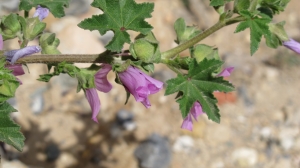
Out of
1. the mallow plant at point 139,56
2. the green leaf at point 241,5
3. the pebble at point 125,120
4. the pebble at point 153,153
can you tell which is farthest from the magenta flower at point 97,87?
the pebble at point 125,120

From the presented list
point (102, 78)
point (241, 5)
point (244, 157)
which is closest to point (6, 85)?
point (102, 78)

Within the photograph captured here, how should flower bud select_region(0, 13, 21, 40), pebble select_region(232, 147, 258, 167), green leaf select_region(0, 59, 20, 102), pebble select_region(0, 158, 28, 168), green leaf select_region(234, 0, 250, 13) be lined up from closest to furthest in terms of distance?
1. green leaf select_region(0, 59, 20, 102)
2. green leaf select_region(234, 0, 250, 13)
3. flower bud select_region(0, 13, 21, 40)
4. pebble select_region(0, 158, 28, 168)
5. pebble select_region(232, 147, 258, 167)

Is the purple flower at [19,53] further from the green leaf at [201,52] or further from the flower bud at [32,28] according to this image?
the green leaf at [201,52]

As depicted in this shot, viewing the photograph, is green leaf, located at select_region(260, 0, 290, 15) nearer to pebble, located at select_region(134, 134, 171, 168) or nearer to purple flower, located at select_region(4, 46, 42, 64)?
purple flower, located at select_region(4, 46, 42, 64)

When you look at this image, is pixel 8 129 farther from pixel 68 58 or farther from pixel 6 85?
pixel 68 58

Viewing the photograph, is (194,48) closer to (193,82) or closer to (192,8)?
(193,82)

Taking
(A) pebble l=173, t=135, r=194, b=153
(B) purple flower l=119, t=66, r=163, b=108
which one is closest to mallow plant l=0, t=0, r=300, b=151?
(B) purple flower l=119, t=66, r=163, b=108
